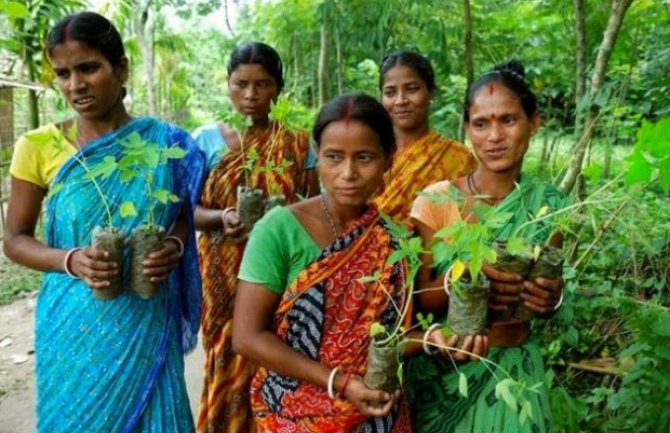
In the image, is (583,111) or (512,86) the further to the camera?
(583,111)

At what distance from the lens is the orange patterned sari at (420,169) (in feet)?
9.59

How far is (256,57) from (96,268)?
151 centimetres

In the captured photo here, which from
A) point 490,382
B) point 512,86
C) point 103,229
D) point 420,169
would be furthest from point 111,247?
point 420,169

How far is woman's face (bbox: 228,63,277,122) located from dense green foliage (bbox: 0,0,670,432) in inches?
5.8

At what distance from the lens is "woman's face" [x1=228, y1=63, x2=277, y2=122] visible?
9.86ft

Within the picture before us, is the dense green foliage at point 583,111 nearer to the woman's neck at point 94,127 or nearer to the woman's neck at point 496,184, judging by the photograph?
the woman's neck at point 496,184

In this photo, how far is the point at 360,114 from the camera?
1.83 meters

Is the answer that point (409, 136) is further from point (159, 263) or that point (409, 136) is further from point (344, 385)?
point (344, 385)

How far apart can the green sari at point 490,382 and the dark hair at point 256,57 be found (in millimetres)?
1501

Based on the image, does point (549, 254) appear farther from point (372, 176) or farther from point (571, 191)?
point (571, 191)

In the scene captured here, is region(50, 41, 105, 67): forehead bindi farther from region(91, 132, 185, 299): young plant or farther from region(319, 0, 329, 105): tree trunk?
region(319, 0, 329, 105): tree trunk

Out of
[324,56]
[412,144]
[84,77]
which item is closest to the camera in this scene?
[84,77]

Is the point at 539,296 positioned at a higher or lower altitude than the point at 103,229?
lower

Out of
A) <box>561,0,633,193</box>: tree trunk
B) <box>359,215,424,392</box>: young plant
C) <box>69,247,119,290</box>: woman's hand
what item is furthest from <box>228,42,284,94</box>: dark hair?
<box>561,0,633,193</box>: tree trunk
